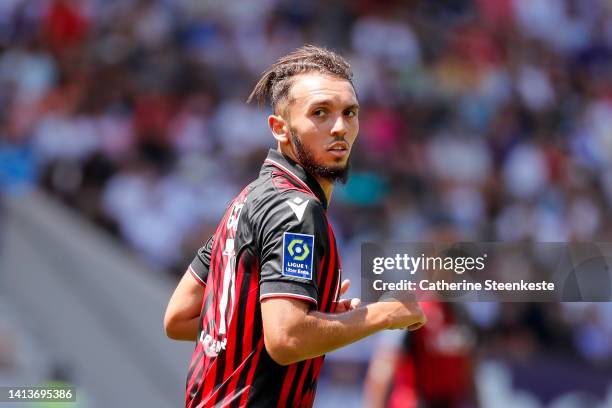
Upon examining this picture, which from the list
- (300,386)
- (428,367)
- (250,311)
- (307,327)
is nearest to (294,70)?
(250,311)

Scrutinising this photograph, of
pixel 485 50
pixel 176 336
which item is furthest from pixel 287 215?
pixel 485 50

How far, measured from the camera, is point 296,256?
10.9 feet

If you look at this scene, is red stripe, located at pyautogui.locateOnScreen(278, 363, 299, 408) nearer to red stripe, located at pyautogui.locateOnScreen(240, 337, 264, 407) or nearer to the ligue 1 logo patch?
red stripe, located at pyautogui.locateOnScreen(240, 337, 264, 407)

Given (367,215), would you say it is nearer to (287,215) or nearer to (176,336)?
(176,336)

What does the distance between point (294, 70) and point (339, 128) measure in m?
0.32

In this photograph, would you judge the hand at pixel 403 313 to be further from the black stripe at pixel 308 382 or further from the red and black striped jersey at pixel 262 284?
the black stripe at pixel 308 382

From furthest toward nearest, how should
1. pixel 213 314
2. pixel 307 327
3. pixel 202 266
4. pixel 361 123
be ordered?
pixel 361 123
pixel 202 266
pixel 213 314
pixel 307 327

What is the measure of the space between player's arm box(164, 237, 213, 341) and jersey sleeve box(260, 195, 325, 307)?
0.68 metres

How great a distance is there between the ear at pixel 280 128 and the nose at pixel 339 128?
195 millimetres

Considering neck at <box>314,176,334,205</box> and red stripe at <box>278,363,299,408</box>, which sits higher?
neck at <box>314,176,334,205</box>

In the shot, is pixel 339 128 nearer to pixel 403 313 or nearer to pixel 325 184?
pixel 325 184

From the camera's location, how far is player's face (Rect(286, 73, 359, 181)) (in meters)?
3.64

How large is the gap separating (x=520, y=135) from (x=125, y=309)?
216 inches

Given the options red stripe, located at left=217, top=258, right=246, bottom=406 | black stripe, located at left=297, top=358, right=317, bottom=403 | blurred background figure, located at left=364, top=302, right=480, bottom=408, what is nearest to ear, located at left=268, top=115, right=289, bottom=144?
red stripe, located at left=217, top=258, right=246, bottom=406
